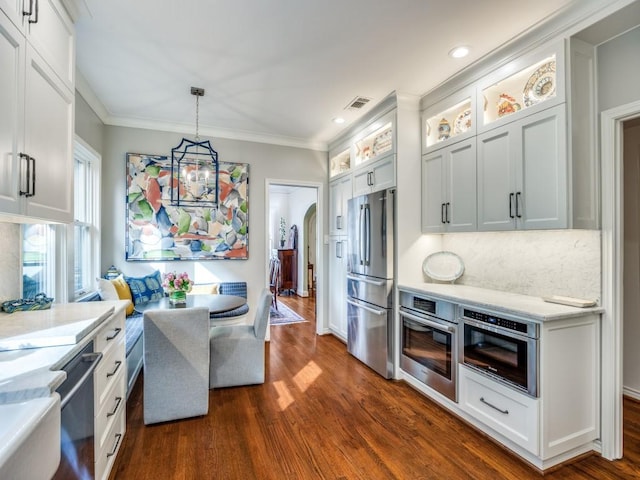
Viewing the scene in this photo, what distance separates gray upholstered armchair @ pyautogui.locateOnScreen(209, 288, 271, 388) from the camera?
2.98m

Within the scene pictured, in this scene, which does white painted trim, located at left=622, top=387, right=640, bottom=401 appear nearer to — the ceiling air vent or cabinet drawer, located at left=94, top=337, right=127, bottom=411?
the ceiling air vent

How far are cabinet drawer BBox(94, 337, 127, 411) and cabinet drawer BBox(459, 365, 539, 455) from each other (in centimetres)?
233

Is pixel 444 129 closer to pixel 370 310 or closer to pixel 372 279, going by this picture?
pixel 372 279

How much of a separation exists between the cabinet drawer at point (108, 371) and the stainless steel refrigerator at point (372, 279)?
88.1 inches

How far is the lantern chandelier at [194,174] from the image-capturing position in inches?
161

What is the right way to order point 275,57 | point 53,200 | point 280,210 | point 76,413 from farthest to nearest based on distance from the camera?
1. point 280,210
2. point 275,57
3. point 53,200
4. point 76,413

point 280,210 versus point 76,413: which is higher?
point 280,210

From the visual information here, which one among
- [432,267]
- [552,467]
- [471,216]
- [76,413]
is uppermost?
[471,216]

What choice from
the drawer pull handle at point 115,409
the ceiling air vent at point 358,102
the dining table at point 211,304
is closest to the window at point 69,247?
the dining table at point 211,304

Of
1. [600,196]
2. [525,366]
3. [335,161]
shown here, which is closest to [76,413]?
[525,366]

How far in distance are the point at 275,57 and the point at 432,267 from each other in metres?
2.43

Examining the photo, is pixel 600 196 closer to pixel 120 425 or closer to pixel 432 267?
pixel 432 267

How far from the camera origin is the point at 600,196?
2105mm

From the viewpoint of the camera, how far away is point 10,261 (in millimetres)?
1975
